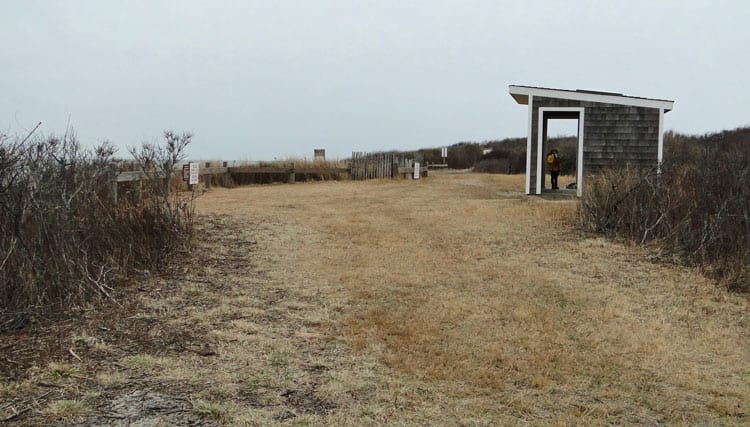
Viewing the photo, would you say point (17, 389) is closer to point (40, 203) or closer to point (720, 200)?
point (40, 203)

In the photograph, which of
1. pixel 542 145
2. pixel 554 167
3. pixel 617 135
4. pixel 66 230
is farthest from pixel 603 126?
pixel 66 230

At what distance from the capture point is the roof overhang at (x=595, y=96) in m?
16.0

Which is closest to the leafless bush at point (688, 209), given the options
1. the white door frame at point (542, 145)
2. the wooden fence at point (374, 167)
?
the white door frame at point (542, 145)

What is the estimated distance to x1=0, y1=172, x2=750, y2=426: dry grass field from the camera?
13.3 ft

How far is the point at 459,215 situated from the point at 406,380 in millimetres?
8524

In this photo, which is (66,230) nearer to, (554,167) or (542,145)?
(542,145)

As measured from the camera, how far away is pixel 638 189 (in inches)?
416

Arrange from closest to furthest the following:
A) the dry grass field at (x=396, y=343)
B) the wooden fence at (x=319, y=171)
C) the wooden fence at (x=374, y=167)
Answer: the dry grass field at (x=396, y=343)
the wooden fence at (x=319, y=171)
the wooden fence at (x=374, y=167)

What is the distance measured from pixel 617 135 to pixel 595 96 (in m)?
1.16

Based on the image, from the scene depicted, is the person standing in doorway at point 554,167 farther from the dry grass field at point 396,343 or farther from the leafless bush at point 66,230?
the leafless bush at point 66,230

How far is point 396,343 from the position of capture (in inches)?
210

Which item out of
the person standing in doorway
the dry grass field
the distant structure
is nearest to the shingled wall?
the distant structure

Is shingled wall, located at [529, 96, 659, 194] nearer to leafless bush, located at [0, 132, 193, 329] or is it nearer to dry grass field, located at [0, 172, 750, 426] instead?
dry grass field, located at [0, 172, 750, 426]

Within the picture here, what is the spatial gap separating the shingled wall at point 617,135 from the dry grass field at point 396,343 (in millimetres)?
7372
